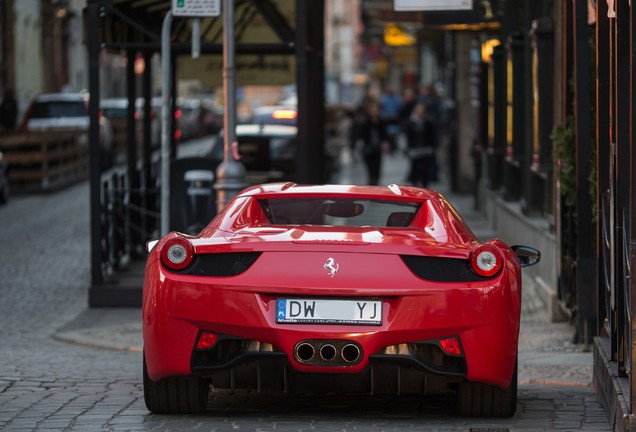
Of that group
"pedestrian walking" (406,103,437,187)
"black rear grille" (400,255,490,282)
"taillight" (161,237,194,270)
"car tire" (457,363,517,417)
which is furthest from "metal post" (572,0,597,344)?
"pedestrian walking" (406,103,437,187)

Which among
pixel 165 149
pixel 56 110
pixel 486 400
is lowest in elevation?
pixel 486 400

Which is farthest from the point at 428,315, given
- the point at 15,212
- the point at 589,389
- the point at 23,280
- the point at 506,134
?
the point at 15,212

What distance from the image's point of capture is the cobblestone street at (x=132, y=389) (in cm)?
871

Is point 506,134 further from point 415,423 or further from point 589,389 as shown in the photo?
point 415,423

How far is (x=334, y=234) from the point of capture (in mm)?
8633

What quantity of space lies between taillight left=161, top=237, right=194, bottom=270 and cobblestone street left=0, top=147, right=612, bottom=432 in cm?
78

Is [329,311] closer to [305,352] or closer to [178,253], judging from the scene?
[305,352]

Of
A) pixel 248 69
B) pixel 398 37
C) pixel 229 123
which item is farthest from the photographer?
pixel 398 37

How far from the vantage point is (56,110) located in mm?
43281

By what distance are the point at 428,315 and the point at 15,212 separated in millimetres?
21398

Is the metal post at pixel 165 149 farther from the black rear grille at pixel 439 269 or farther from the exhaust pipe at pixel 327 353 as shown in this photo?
the exhaust pipe at pixel 327 353

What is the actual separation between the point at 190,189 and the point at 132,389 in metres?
7.50

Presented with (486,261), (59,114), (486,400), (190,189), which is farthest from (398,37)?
(486,261)

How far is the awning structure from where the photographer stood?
1506 cm
